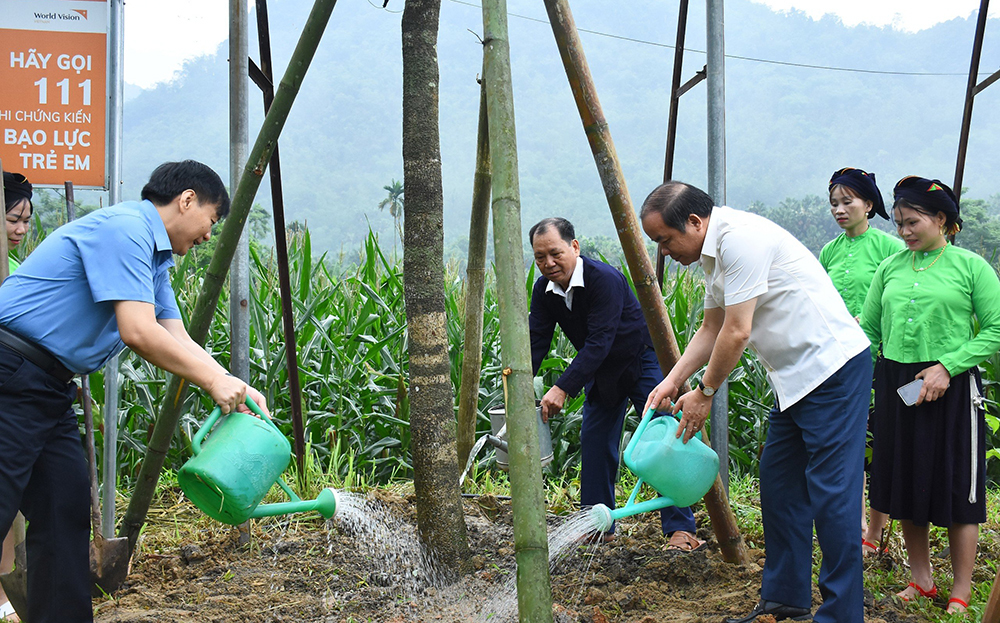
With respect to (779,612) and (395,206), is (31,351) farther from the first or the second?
(395,206)

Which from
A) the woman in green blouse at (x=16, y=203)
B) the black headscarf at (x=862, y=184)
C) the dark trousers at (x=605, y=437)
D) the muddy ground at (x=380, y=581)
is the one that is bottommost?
the muddy ground at (x=380, y=581)

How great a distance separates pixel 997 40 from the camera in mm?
102750

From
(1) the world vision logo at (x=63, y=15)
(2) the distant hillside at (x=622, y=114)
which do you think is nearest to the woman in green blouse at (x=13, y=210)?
(1) the world vision logo at (x=63, y=15)

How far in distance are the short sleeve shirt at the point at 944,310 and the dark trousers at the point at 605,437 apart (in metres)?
0.95

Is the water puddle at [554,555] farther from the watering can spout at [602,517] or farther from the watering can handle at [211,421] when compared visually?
the watering can handle at [211,421]

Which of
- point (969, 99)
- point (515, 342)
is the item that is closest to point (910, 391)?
point (515, 342)

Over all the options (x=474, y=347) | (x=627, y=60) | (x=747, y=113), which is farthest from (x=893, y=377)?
(x=747, y=113)

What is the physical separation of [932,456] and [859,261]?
100 cm

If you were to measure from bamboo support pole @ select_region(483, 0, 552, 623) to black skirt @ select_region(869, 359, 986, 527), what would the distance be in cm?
163

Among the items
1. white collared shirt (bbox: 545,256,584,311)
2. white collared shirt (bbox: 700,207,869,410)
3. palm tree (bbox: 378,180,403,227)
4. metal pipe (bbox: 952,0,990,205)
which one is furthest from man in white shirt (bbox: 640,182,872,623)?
palm tree (bbox: 378,180,403,227)

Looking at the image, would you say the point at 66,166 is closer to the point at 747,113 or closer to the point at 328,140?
the point at 328,140

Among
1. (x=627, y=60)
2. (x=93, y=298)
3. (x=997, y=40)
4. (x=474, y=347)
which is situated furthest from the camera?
(x=627, y=60)

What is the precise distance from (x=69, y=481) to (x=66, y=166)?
151 centimetres

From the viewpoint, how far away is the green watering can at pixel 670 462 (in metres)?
2.12
